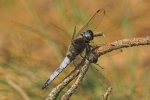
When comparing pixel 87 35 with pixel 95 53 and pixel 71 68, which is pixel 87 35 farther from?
pixel 71 68

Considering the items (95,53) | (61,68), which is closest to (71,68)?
(61,68)

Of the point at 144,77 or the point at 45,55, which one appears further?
the point at 45,55

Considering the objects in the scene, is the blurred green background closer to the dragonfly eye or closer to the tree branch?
the dragonfly eye

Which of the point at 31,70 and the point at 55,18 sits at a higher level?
the point at 55,18

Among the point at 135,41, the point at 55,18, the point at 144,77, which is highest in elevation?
the point at 55,18

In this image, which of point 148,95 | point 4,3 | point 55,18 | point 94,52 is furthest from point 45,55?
point 94,52

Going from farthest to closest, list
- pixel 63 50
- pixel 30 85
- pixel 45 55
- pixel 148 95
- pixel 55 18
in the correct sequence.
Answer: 1. pixel 55 18
2. pixel 45 55
3. pixel 63 50
4. pixel 30 85
5. pixel 148 95

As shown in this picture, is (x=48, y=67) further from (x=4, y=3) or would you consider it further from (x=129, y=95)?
(x=4, y=3)

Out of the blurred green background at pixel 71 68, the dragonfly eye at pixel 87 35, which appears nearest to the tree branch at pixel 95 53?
the dragonfly eye at pixel 87 35

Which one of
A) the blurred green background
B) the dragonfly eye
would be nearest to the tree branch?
the dragonfly eye

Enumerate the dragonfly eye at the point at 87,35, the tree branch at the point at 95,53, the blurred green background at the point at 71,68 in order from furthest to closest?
the blurred green background at the point at 71,68 < the dragonfly eye at the point at 87,35 < the tree branch at the point at 95,53

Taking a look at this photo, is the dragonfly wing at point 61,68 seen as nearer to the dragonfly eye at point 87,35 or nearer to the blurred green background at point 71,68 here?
the dragonfly eye at point 87,35
